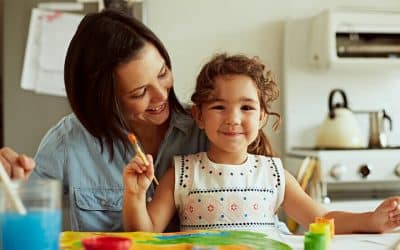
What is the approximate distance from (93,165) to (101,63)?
0.78ft

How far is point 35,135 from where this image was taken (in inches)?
92.4

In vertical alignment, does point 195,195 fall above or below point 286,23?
below

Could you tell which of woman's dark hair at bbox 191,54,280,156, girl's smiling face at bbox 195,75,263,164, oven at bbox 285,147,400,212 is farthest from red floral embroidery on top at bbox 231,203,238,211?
oven at bbox 285,147,400,212

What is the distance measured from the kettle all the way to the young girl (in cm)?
128

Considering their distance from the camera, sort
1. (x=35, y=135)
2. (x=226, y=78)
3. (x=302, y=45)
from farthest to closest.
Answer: (x=302, y=45)
(x=35, y=135)
(x=226, y=78)

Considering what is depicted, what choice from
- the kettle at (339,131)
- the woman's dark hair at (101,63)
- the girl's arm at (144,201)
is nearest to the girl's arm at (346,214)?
the girl's arm at (144,201)

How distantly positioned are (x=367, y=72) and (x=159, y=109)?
1.75m

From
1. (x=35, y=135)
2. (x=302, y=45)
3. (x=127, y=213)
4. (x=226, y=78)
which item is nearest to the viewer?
(x=127, y=213)

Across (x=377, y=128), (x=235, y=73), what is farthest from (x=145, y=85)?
(x=377, y=128)

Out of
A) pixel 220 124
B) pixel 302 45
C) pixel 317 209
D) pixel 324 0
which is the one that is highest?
pixel 324 0

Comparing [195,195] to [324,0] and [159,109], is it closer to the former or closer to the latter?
A: [159,109]

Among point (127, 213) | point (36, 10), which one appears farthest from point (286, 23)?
point (127, 213)

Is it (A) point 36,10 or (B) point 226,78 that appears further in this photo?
(A) point 36,10

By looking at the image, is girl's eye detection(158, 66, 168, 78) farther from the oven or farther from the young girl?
the oven
